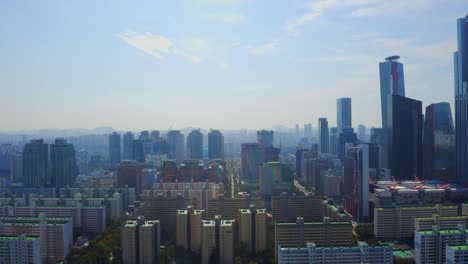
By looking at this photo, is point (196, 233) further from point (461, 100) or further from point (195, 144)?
point (195, 144)

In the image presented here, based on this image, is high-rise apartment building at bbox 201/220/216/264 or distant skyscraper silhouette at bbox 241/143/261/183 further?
distant skyscraper silhouette at bbox 241/143/261/183

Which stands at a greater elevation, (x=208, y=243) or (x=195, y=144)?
(x=195, y=144)

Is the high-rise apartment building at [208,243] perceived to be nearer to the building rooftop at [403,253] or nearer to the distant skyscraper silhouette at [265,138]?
the building rooftop at [403,253]

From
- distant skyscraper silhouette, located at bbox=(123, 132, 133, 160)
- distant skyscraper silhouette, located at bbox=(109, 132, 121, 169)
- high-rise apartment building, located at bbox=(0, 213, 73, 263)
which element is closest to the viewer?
high-rise apartment building, located at bbox=(0, 213, 73, 263)

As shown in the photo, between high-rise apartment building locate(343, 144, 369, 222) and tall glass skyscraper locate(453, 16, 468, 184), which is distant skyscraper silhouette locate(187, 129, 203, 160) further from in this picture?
tall glass skyscraper locate(453, 16, 468, 184)

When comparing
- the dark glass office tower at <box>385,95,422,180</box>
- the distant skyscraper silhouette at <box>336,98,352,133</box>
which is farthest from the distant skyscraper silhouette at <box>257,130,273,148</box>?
the distant skyscraper silhouette at <box>336,98,352,133</box>

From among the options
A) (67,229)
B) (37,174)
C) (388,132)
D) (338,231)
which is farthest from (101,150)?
(338,231)

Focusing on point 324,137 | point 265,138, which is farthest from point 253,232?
point 324,137
